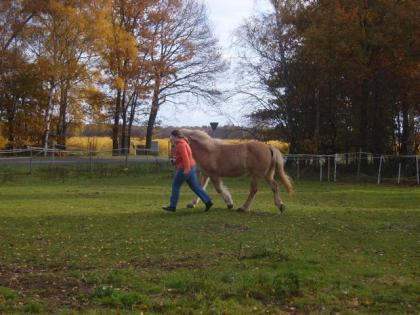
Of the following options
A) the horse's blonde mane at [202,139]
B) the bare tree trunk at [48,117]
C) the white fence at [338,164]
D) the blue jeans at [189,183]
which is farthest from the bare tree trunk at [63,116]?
the blue jeans at [189,183]

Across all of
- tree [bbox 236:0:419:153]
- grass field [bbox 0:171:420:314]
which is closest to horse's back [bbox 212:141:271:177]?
grass field [bbox 0:171:420:314]

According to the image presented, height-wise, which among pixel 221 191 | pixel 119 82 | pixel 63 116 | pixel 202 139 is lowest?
pixel 221 191

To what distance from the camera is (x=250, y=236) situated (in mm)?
10086

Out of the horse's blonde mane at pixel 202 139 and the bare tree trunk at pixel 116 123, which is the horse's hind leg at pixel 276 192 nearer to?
the horse's blonde mane at pixel 202 139

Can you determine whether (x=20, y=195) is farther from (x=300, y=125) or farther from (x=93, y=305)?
(x=300, y=125)

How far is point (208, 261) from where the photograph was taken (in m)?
8.08

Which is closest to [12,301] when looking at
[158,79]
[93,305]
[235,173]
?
[93,305]

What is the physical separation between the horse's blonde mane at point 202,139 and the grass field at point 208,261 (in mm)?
1546

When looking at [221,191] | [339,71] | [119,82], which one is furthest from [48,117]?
[221,191]

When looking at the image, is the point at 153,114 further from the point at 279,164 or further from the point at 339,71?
the point at 279,164

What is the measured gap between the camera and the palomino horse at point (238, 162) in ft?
44.6

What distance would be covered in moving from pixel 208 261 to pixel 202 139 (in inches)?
245

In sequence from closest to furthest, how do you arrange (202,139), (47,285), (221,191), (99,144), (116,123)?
1. (47,285)
2. (221,191)
3. (202,139)
4. (116,123)
5. (99,144)

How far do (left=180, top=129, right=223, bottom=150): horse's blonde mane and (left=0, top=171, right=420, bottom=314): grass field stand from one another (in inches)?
60.9
